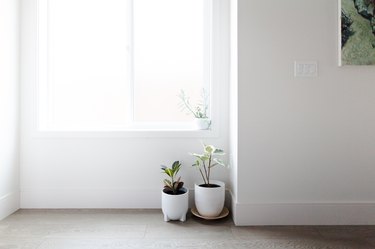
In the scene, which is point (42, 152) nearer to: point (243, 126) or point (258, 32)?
point (243, 126)

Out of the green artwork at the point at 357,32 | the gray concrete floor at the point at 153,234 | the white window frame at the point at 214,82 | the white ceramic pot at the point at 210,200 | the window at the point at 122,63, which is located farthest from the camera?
the window at the point at 122,63

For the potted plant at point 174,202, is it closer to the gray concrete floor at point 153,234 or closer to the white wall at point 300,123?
the gray concrete floor at point 153,234

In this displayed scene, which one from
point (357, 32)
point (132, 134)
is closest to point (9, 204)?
point (132, 134)

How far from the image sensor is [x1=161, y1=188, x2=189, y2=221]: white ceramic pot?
6.55ft

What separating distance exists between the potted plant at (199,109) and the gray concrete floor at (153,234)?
0.74 metres

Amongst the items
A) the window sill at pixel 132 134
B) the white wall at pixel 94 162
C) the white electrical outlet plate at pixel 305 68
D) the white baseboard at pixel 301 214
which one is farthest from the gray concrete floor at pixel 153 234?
the white electrical outlet plate at pixel 305 68

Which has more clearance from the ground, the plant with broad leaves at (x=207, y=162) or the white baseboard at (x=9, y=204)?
the plant with broad leaves at (x=207, y=162)

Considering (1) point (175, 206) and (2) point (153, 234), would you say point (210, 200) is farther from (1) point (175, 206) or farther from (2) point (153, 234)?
(2) point (153, 234)

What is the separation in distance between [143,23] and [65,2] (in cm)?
69

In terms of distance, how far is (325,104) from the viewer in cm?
195

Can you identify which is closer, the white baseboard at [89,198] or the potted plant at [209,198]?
the potted plant at [209,198]

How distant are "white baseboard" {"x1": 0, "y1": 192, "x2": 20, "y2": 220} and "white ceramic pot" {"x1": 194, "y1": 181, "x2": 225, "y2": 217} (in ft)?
4.69

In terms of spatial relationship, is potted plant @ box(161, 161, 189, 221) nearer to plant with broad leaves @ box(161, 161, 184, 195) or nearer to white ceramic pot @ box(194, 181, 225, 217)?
plant with broad leaves @ box(161, 161, 184, 195)

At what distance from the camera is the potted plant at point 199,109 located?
2.32 metres
